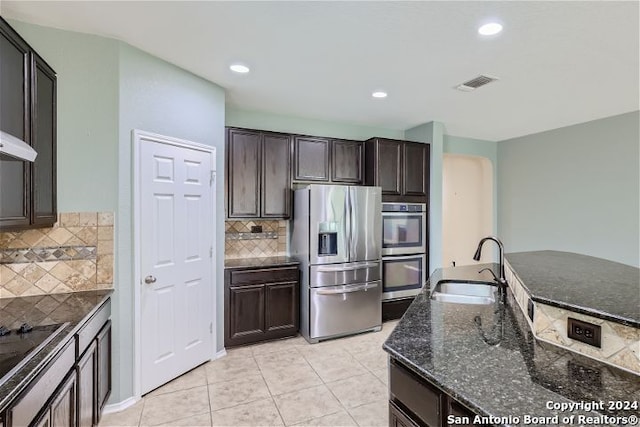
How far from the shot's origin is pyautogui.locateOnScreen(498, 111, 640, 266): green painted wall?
3.85 m

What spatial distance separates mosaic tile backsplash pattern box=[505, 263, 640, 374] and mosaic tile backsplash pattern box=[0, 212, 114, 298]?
265 cm

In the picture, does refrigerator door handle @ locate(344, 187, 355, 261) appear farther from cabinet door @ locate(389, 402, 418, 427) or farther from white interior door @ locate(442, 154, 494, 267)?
white interior door @ locate(442, 154, 494, 267)

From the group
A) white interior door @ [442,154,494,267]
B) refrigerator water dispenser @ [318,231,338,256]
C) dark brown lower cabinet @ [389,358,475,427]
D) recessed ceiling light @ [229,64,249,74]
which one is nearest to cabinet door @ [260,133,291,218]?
refrigerator water dispenser @ [318,231,338,256]

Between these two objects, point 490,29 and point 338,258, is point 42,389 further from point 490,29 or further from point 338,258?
point 490,29

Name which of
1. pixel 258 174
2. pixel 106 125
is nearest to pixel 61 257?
pixel 106 125

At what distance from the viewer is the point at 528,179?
500 cm

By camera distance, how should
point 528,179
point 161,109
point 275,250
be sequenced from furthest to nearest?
point 528,179, point 275,250, point 161,109

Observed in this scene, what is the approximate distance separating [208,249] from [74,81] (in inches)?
64.9

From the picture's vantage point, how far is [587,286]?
4.84 feet

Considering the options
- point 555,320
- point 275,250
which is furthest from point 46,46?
point 555,320

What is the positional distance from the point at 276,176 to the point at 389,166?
5.03 ft

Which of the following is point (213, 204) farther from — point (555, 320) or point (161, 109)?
point (555, 320)

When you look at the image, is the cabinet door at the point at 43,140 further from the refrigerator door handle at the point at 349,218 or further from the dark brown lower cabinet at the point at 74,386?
the refrigerator door handle at the point at 349,218

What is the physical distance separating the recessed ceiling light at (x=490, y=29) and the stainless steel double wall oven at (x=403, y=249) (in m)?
2.23
